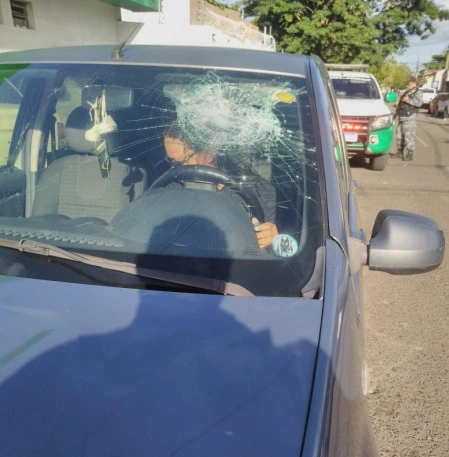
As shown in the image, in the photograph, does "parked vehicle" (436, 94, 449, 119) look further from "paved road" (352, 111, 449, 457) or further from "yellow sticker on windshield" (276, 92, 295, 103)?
"yellow sticker on windshield" (276, 92, 295, 103)

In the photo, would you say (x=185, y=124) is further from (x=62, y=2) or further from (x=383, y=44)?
(x=383, y=44)

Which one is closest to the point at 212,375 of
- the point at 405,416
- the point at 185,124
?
the point at 185,124

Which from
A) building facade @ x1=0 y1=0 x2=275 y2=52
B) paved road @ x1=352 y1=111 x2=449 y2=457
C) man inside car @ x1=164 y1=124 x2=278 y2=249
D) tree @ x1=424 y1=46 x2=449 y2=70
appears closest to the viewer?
man inside car @ x1=164 y1=124 x2=278 y2=249

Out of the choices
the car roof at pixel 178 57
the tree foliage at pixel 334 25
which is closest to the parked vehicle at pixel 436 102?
the tree foliage at pixel 334 25

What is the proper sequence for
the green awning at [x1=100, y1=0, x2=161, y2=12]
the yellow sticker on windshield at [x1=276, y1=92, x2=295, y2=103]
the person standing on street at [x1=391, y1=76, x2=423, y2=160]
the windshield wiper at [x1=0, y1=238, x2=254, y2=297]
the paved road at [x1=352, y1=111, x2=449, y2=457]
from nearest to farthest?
the windshield wiper at [x1=0, y1=238, x2=254, y2=297], the yellow sticker on windshield at [x1=276, y1=92, x2=295, y2=103], the paved road at [x1=352, y1=111, x2=449, y2=457], the green awning at [x1=100, y1=0, x2=161, y2=12], the person standing on street at [x1=391, y1=76, x2=423, y2=160]

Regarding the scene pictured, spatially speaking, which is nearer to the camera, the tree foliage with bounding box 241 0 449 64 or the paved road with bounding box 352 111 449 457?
the paved road with bounding box 352 111 449 457

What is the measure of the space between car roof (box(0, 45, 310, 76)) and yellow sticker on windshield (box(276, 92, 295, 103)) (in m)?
0.10

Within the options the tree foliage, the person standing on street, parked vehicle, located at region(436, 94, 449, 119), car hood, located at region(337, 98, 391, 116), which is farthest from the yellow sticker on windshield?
parked vehicle, located at region(436, 94, 449, 119)

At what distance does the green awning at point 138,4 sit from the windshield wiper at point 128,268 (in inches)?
349

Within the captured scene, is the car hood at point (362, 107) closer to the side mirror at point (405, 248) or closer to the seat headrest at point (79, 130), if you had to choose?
the seat headrest at point (79, 130)

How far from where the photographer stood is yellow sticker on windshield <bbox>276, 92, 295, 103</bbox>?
1.87 meters

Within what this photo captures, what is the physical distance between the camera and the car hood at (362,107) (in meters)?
8.50

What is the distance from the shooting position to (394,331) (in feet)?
11.3

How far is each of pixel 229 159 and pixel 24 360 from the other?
3.45 ft
